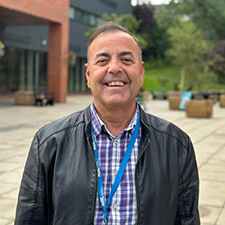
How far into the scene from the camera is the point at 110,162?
2074 mm

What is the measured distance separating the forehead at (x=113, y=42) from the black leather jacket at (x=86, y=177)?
1.10ft

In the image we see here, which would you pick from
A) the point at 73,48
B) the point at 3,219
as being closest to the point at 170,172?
the point at 3,219

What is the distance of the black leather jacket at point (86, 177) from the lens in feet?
6.58

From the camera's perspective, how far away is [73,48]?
→ 37.5 meters

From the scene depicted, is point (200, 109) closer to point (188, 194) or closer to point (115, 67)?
point (188, 194)

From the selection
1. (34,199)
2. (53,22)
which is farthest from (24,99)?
(34,199)

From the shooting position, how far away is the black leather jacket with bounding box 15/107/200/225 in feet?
6.58

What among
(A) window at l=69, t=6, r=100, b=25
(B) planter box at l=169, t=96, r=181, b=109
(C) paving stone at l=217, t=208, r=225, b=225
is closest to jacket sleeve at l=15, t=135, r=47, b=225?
(C) paving stone at l=217, t=208, r=225, b=225

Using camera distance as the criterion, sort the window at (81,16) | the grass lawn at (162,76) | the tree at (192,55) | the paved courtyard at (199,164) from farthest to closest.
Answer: the grass lawn at (162,76) < the window at (81,16) < the tree at (192,55) < the paved courtyard at (199,164)

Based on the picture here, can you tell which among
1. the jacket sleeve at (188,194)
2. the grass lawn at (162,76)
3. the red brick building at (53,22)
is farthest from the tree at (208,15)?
the jacket sleeve at (188,194)

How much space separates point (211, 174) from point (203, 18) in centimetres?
6346

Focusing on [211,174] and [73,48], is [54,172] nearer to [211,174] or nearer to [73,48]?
[211,174]

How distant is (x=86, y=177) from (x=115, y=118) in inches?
12.9

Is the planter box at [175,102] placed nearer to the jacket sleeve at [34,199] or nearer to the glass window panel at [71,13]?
the glass window panel at [71,13]
